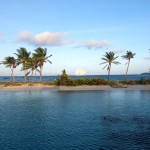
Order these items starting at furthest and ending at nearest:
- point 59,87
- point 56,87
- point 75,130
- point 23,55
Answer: point 23,55 → point 56,87 → point 59,87 → point 75,130

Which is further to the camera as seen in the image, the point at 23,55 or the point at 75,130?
the point at 23,55

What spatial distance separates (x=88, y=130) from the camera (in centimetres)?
2534

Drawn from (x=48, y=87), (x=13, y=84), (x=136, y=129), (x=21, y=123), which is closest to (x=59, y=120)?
(x=21, y=123)

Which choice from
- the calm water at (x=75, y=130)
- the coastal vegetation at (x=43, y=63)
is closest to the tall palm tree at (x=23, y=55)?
the coastal vegetation at (x=43, y=63)

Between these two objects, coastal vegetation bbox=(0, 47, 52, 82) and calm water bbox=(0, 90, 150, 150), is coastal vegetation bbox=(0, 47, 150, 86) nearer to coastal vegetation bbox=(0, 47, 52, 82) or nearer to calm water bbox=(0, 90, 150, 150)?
coastal vegetation bbox=(0, 47, 52, 82)

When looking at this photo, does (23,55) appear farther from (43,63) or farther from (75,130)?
(75,130)

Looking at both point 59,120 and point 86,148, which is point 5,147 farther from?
point 59,120

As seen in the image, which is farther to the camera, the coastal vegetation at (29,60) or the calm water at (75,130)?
the coastal vegetation at (29,60)

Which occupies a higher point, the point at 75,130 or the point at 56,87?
the point at 56,87

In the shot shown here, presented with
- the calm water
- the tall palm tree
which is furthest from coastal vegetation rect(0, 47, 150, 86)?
the calm water

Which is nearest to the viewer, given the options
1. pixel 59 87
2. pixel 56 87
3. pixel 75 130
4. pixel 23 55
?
pixel 75 130

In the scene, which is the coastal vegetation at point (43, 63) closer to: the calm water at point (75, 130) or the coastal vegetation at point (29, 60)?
the coastal vegetation at point (29, 60)

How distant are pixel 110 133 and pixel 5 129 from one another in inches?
437

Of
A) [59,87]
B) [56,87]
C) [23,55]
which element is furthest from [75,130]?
[23,55]
